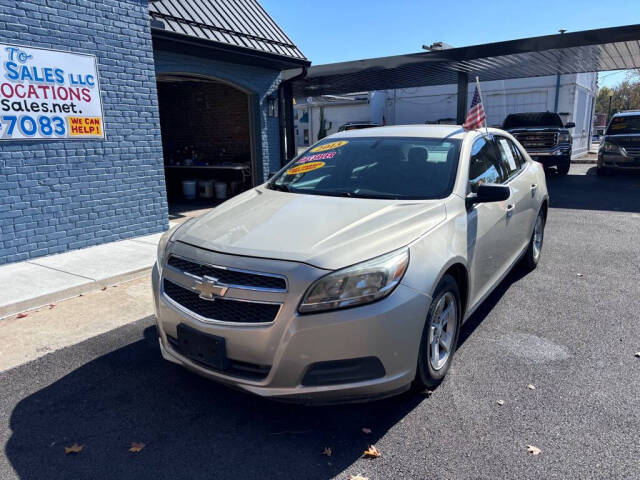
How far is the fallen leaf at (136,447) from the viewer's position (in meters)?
2.64

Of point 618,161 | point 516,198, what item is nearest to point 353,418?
point 516,198

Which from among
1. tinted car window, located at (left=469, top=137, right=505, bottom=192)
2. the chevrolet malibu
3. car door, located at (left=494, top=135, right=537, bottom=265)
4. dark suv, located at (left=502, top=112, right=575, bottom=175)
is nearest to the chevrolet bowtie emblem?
the chevrolet malibu

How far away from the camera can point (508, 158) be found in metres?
4.91

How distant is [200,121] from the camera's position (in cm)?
1338

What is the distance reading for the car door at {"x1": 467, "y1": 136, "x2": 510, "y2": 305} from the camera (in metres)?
3.49

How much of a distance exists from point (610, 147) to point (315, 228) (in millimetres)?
15294

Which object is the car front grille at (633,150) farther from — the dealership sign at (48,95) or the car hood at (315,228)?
the dealership sign at (48,95)

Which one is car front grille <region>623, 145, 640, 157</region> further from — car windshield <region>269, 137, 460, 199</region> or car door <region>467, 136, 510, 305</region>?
car windshield <region>269, 137, 460, 199</region>

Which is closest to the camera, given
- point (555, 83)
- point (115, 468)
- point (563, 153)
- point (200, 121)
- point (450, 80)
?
point (115, 468)

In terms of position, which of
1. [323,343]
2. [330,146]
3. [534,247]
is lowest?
[534,247]

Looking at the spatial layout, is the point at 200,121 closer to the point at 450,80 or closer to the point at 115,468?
the point at 450,80

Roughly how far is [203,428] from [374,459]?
1.02 metres

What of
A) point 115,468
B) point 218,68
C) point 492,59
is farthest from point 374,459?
point 492,59

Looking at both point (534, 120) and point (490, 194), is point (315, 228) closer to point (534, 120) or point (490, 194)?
point (490, 194)
